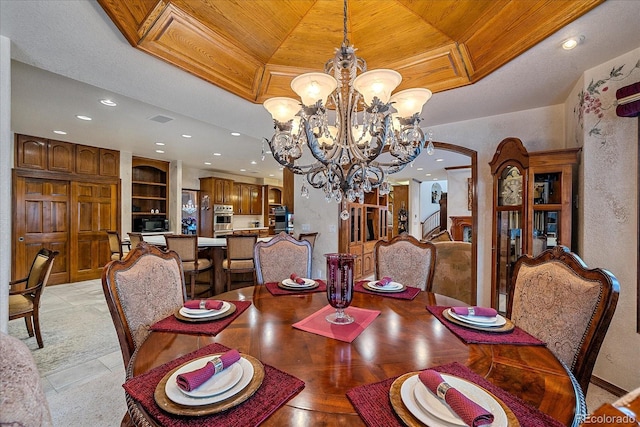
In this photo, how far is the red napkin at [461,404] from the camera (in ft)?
2.09

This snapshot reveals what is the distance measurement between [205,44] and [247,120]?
1265mm

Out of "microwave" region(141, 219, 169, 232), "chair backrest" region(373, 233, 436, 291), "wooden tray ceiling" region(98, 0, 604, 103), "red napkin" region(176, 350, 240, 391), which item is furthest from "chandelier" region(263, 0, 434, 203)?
"microwave" region(141, 219, 169, 232)

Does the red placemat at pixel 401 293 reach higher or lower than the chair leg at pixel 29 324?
higher

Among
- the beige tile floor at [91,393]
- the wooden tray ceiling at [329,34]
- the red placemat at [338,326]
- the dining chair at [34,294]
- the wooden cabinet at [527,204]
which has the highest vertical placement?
the wooden tray ceiling at [329,34]

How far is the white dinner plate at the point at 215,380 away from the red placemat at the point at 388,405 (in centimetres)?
33

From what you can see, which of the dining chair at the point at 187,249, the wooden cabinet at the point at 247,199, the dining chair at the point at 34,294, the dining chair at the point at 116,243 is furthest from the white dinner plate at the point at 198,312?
the wooden cabinet at the point at 247,199

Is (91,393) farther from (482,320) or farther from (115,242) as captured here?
(115,242)

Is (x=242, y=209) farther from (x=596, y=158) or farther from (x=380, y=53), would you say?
(x=596, y=158)

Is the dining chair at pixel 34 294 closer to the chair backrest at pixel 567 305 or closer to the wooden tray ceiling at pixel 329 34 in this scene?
the wooden tray ceiling at pixel 329 34

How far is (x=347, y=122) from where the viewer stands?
6.55 feet

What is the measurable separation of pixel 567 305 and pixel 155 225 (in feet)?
23.2

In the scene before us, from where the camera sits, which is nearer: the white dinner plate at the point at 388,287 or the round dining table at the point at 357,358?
the round dining table at the point at 357,358

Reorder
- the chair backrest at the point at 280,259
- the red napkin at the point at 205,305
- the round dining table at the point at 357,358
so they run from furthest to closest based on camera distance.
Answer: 1. the chair backrest at the point at 280,259
2. the red napkin at the point at 205,305
3. the round dining table at the point at 357,358

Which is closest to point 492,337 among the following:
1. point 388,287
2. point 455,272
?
point 388,287
